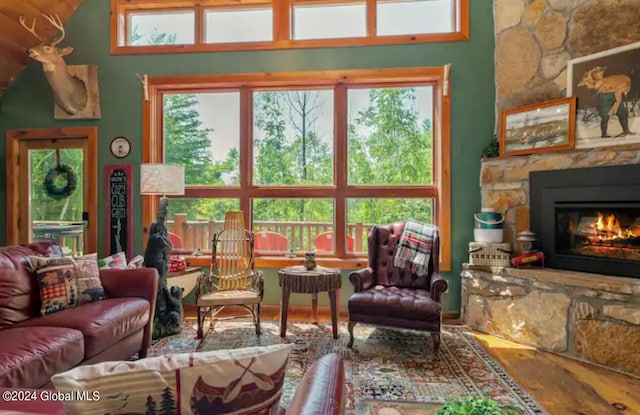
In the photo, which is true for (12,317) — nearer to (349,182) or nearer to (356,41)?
(349,182)

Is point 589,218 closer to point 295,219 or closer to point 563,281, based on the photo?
point 563,281

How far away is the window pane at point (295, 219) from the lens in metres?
3.96

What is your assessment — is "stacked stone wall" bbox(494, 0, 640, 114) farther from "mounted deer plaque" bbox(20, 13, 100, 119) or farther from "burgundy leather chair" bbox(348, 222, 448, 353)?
"mounted deer plaque" bbox(20, 13, 100, 119)

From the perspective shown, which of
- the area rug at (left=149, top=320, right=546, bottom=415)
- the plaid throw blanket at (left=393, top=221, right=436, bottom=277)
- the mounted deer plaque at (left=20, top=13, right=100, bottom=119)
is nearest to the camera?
the area rug at (left=149, top=320, right=546, bottom=415)

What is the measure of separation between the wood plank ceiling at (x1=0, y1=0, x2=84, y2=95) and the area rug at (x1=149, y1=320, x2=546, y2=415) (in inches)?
142

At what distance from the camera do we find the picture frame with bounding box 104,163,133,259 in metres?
3.99

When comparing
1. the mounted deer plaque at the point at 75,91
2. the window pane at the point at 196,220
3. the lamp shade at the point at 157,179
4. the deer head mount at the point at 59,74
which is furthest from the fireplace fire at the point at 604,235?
the deer head mount at the point at 59,74

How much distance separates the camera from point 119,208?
3994mm

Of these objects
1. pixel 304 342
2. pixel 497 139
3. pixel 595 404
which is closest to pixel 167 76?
pixel 304 342

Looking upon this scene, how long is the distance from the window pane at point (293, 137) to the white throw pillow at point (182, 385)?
10.7 feet

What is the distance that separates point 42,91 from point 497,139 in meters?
5.17

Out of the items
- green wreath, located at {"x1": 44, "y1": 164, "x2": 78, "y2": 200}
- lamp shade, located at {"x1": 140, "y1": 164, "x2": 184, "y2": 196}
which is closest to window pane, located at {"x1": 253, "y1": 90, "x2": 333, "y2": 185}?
lamp shade, located at {"x1": 140, "y1": 164, "x2": 184, "y2": 196}

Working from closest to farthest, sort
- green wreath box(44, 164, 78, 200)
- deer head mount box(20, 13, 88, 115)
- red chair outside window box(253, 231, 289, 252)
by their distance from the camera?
deer head mount box(20, 13, 88, 115), red chair outside window box(253, 231, 289, 252), green wreath box(44, 164, 78, 200)

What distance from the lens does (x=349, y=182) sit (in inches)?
154
